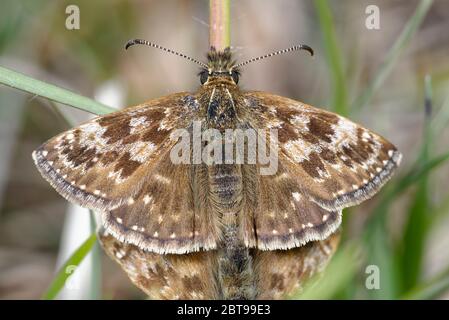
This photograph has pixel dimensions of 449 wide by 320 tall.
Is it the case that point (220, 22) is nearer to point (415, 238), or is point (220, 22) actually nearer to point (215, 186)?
point (215, 186)

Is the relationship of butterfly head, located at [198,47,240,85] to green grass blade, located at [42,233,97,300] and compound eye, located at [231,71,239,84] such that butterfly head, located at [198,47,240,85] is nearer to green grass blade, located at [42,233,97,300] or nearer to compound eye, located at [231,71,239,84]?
compound eye, located at [231,71,239,84]

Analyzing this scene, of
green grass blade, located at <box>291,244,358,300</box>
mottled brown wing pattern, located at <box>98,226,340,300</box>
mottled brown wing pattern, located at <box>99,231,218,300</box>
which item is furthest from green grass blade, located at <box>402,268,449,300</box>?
mottled brown wing pattern, located at <box>99,231,218,300</box>

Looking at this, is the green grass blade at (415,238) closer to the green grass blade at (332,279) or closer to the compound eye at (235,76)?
the green grass blade at (332,279)

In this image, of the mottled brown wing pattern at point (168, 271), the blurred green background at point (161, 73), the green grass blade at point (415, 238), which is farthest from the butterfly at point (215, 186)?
the blurred green background at point (161, 73)
